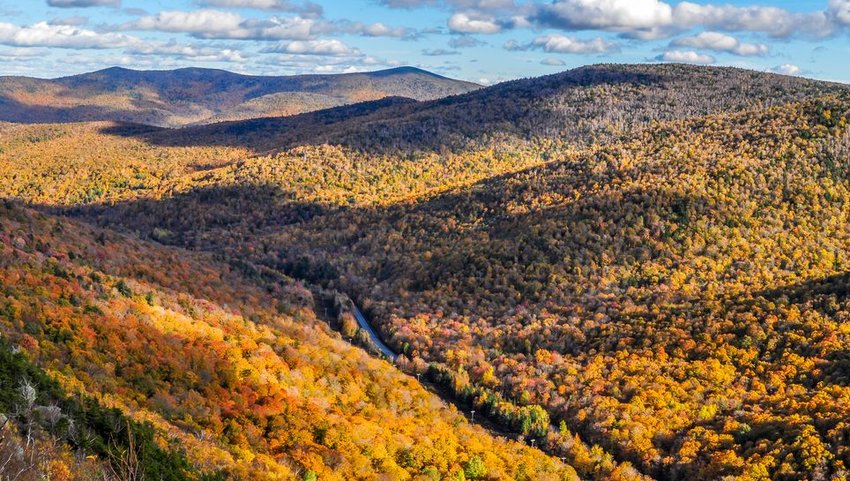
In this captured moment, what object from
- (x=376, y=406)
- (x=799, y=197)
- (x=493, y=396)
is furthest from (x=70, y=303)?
(x=799, y=197)

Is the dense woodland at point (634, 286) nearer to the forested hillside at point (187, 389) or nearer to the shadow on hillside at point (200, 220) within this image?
the shadow on hillside at point (200, 220)

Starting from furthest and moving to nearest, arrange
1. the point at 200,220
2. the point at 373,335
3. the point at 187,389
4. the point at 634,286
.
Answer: the point at 200,220 < the point at 373,335 < the point at 634,286 < the point at 187,389

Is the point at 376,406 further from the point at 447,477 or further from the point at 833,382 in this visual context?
the point at 833,382

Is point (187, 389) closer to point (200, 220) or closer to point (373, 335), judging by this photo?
point (373, 335)

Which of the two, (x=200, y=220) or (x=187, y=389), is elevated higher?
(x=187, y=389)

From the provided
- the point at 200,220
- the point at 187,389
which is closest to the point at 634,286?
the point at 187,389

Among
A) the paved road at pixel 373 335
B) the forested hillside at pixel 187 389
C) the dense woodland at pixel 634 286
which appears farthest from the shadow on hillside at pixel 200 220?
the forested hillside at pixel 187 389

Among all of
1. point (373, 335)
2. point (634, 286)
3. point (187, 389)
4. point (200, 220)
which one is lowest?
point (373, 335)

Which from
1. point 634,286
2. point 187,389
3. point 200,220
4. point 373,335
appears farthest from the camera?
point 200,220
